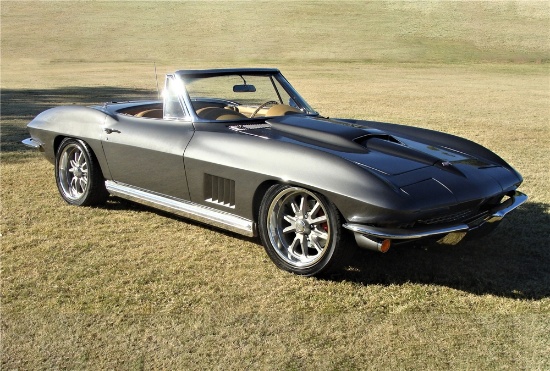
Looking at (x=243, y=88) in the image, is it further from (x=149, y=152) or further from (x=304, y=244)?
(x=304, y=244)

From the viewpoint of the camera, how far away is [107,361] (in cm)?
313

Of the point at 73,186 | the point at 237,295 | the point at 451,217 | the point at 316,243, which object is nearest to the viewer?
the point at 237,295

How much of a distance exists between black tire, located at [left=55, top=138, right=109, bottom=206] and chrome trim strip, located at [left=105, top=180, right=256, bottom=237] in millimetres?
171

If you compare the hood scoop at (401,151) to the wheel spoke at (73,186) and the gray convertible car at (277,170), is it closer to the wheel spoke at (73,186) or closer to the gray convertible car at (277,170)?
the gray convertible car at (277,170)

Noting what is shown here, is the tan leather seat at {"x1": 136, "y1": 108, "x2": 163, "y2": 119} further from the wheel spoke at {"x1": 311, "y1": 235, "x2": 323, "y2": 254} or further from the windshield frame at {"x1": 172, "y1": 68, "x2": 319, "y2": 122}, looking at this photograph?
the wheel spoke at {"x1": 311, "y1": 235, "x2": 323, "y2": 254}

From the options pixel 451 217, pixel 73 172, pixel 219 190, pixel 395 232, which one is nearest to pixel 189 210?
pixel 219 190

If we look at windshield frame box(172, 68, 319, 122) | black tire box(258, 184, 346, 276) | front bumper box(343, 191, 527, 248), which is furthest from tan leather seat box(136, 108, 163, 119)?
front bumper box(343, 191, 527, 248)

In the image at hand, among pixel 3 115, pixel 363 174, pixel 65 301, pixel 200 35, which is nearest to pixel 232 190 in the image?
pixel 363 174

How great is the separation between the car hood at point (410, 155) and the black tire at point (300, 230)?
14.6 inches

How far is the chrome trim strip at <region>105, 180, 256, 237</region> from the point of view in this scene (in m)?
4.53

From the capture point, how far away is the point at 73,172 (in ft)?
19.4

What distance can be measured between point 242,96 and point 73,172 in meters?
1.77

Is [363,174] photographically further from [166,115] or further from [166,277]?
[166,115]

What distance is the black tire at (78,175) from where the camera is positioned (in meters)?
5.68
